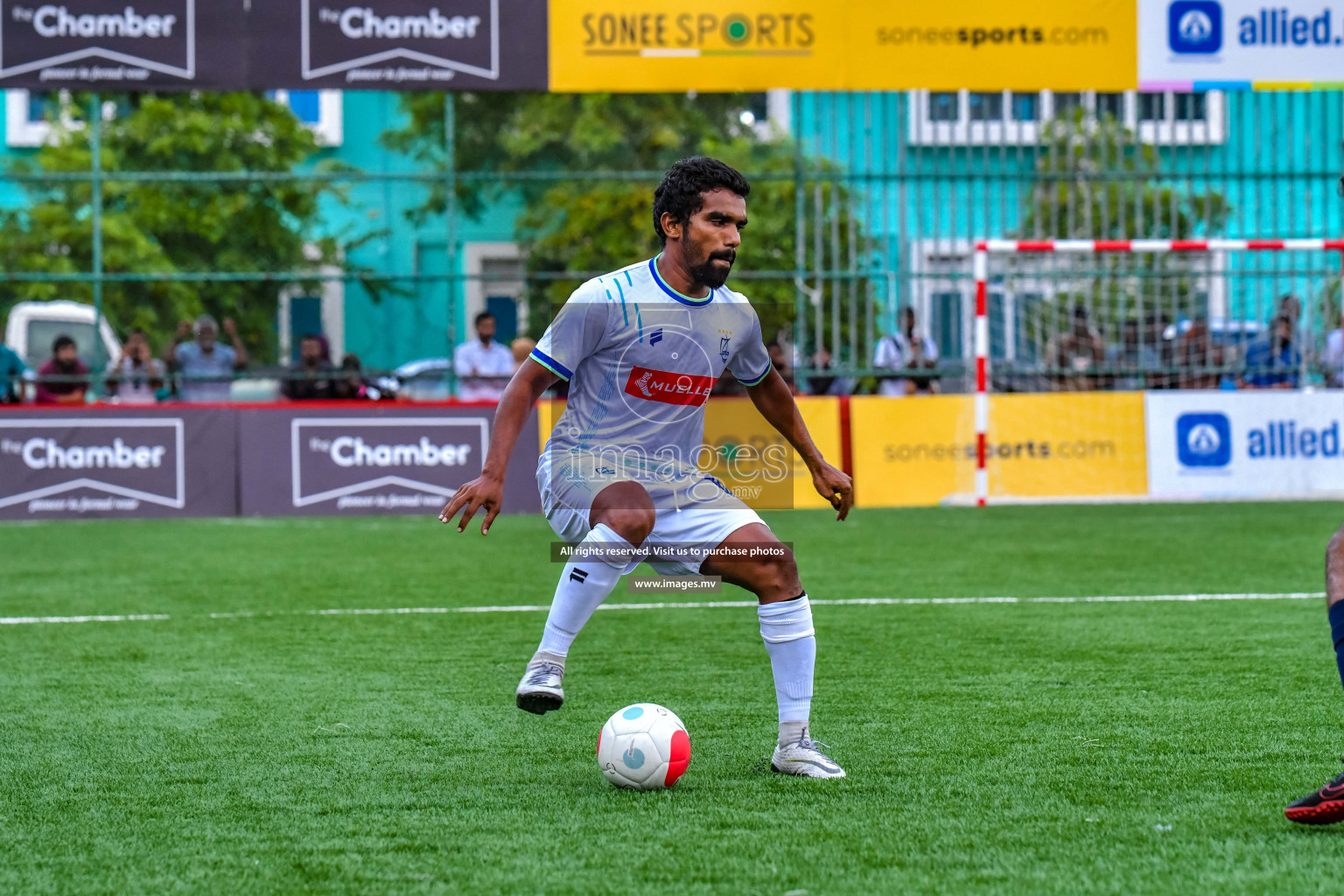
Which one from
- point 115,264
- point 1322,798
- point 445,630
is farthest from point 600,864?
point 115,264

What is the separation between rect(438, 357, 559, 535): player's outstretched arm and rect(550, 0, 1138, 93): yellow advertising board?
9562mm

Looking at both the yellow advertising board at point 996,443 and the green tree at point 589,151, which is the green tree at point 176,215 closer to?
the green tree at point 589,151

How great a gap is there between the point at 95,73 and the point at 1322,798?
12.7m

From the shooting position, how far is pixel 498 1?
13.8 meters

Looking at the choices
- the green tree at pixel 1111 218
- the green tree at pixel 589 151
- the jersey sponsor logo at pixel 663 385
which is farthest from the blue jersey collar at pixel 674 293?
the green tree at pixel 589 151

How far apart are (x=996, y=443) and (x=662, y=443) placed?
10177 millimetres

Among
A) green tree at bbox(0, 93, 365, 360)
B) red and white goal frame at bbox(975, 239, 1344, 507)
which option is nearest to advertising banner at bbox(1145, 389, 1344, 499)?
red and white goal frame at bbox(975, 239, 1344, 507)

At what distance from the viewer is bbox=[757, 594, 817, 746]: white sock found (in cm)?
454

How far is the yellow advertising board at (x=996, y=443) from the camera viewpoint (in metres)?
14.4

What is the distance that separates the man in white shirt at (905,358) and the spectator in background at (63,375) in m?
7.51

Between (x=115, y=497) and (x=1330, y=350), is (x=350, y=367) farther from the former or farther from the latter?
(x=1330, y=350)

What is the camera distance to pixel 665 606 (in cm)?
852

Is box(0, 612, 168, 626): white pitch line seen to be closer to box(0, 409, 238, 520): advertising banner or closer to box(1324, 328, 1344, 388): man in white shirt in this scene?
box(0, 409, 238, 520): advertising banner

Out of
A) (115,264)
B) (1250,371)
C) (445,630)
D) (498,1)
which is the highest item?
(498,1)
